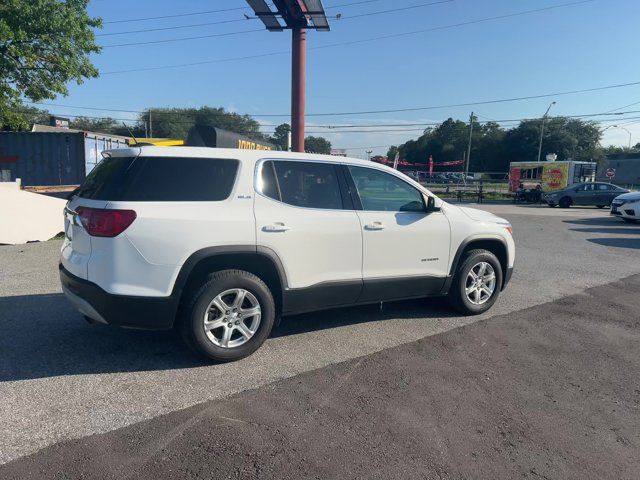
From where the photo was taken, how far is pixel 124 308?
3.75 metres

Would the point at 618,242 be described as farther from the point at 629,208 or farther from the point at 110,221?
the point at 110,221

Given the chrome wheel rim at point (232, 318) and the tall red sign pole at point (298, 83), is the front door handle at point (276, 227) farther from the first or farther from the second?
the tall red sign pole at point (298, 83)

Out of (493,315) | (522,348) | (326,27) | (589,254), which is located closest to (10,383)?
(522,348)

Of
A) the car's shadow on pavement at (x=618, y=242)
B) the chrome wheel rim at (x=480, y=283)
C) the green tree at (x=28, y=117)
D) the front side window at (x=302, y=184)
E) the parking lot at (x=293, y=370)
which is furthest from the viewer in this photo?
the green tree at (x=28, y=117)

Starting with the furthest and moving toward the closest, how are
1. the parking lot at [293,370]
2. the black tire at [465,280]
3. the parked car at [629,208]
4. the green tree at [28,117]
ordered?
the green tree at [28,117], the parked car at [629,208], the black tire at [465,280], the parking lot at [293,370]

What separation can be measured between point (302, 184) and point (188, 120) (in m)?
98.6

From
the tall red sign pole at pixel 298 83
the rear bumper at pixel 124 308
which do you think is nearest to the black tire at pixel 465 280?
the rear bumper at pixel 124 308

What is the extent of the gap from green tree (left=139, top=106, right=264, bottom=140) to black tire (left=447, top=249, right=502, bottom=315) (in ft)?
293

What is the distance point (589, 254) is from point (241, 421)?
9728 mm

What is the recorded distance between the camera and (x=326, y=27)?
18.7 meters

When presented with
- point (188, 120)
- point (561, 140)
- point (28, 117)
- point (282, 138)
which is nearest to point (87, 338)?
point (282, 138)

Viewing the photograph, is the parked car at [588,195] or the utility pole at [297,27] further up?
the utility pole at [297,27]

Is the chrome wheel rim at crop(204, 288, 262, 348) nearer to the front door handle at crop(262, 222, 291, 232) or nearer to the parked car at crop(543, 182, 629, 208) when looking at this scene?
the front door handle at crop(262, 222, 291, 232)

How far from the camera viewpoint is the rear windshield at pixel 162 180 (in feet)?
12.5
